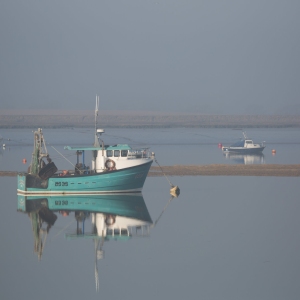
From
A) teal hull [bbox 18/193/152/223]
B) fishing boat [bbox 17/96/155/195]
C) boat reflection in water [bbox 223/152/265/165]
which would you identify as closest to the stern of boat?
fishing boat [bbox 17/96/155/195]

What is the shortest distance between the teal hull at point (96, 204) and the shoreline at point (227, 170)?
411 inches

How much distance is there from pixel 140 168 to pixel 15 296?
53.6 ft

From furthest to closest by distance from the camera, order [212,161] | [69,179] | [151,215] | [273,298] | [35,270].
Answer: [212,161] → [69,179] → [151,215] → [35,270] → [273,298]

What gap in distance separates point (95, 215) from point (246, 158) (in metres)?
32.8

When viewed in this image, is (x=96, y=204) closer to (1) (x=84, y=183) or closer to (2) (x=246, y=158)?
(1) (x=84, y=183)

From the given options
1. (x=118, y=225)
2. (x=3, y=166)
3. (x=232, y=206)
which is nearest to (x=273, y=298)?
(x=118, y=225)

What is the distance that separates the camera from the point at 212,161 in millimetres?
55875

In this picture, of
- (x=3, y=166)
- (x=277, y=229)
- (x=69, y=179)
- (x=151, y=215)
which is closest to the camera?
(x=277, y=229)

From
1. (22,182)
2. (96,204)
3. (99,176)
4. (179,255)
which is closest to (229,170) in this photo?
(99,176)

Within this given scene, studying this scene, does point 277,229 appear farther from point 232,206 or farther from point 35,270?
point 35,270

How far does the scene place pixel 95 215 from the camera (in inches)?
1199

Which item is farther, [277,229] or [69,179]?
[69,179]

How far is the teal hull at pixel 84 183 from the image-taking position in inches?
1371

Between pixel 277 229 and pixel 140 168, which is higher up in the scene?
pixel 140 168
